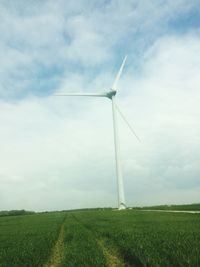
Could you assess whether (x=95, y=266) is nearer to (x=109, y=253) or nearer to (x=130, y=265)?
(x=130, y=265)

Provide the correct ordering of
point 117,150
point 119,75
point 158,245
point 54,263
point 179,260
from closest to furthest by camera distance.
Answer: point 179,260 < point 54,263 < point 158,245 < point 117,150 < point 119,75

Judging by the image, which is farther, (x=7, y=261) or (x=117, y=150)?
(x=117, y=150)

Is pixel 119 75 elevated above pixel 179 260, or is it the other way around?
pixel 119 75

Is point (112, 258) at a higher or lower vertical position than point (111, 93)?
lower

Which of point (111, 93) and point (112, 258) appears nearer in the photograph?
point (112, 258)

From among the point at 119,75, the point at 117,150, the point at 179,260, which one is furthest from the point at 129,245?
the point at 119,75

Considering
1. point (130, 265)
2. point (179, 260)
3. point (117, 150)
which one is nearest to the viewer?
point (179, 260)

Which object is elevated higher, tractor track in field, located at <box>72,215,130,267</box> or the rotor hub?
the rotor hub

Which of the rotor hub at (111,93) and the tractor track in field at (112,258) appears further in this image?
the rotor hub at (111,93)

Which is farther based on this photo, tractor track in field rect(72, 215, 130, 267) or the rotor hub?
the rotor hub

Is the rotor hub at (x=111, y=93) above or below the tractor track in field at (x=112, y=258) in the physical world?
above

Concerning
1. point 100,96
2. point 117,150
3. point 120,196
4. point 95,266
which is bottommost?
point 95,266

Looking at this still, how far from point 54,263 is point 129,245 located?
11.3ft

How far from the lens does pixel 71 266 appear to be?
1218 cm
